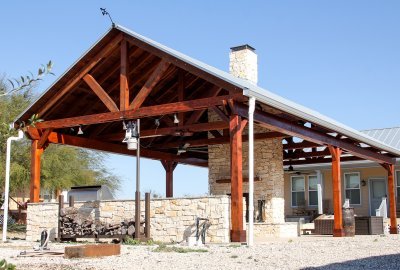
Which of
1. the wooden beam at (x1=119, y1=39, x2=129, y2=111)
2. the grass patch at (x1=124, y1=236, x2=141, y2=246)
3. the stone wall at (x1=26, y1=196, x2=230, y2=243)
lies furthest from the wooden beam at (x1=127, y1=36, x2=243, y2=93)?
the grass patch at (x1=124, y1=236, x2=141, y2=246)

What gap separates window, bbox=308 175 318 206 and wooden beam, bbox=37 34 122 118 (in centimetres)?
1296

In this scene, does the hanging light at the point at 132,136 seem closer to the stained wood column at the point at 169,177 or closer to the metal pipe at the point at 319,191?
the stained wood column at the point at 169,177

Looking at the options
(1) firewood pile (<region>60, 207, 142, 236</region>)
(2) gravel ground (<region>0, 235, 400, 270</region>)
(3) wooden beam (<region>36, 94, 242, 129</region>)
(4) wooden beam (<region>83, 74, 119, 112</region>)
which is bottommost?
(2) gravel ground (<region>0, 235, 400, 270</region>)

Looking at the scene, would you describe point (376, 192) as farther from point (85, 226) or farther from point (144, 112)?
point (85, 226)

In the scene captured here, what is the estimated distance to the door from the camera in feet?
76.5

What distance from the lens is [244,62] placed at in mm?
18875

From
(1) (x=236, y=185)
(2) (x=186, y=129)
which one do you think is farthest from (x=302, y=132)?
(1) (x=236, y=185)

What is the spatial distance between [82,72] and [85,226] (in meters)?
4.20

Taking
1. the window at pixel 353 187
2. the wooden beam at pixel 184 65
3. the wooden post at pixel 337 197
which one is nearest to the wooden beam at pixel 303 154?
the wooden post at pixel 337 197

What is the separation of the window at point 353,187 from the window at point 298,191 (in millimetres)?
1953

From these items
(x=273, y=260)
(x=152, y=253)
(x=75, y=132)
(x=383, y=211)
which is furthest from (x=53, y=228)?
(x=383, y=211)

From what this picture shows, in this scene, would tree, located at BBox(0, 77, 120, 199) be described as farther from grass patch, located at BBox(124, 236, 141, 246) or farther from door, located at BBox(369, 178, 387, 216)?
door, located at BBox(369, 178, 387, 216)

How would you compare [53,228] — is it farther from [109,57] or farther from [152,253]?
[152,253]

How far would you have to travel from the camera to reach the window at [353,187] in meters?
23.8
